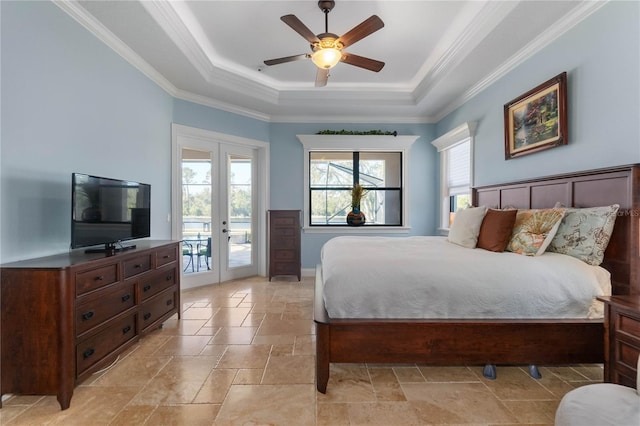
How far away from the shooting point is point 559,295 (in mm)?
1914

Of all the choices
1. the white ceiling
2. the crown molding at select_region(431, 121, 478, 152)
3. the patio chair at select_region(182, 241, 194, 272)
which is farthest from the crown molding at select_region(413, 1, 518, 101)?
the patio chair at select_region(182, 241, 194, 272)

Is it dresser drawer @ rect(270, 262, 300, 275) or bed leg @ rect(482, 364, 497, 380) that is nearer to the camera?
bed leg @ rect(482, 364, 497, 380)

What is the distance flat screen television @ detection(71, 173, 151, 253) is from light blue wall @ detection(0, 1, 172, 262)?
Answer: 35cm

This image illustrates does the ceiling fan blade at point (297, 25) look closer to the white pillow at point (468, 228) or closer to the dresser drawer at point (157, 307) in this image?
the white pillow at point (468, 228)

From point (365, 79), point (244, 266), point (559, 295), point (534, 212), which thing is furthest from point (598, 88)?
point (244, 266)

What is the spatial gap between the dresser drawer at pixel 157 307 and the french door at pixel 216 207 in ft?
4.41

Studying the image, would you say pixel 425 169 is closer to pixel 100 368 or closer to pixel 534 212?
pixel 534 212

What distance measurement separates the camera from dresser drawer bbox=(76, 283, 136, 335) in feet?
6.12

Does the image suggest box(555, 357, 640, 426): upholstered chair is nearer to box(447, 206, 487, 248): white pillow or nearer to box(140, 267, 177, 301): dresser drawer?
box(447, 206, 487, 248): white pillow

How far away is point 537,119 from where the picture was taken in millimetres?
2887

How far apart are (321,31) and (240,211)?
296 cm

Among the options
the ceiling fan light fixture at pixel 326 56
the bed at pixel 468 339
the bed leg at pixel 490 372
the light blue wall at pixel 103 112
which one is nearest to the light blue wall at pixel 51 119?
the light blue wall at pixel 103 112

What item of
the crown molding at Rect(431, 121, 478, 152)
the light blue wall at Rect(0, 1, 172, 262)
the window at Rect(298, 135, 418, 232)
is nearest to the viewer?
the light blue wall at Rect(0, 1, 172, 262)

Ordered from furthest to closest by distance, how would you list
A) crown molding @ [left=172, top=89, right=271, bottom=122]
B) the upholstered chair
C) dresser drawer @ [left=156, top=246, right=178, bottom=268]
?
crown molding @ [left=172, top=89, right=271, bottom=122], dresser drawer @ [left=156, top=246, right=178, bottom=268], the upholstered chair
